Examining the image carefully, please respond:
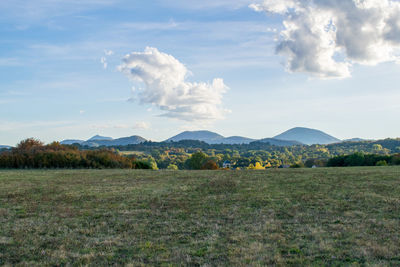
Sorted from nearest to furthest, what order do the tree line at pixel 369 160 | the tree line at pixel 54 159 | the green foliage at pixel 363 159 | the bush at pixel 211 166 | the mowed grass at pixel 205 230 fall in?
1. the mowed grass at pixel 205 230
2. the tree line at pixel 54 159
3. the tree line at pixel 369 160
4. the green foliage at pixel 363 159
5. the bush at pixel 211 166

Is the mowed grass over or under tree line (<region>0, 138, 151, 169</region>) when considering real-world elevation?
under

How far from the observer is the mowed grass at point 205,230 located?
843 cm

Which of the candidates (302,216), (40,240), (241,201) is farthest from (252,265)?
(241,201)

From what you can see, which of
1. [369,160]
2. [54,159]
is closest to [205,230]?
[54,159]

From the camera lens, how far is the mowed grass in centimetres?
843

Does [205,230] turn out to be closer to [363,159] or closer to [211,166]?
[211,166]

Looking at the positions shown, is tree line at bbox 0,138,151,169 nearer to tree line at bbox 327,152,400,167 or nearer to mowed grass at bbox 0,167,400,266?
mowed grass at bbox 0,167,400,266

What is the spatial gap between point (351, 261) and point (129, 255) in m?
5.98

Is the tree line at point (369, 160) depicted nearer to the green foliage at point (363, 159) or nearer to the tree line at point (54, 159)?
the green foliage at point (363, 159)

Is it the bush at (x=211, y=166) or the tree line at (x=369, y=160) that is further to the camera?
the bush at (x=211, y=166)

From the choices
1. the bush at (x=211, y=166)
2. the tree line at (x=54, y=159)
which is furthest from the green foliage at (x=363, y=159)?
the tree line at (x=54, y=159)

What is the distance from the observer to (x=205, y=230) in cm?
1127

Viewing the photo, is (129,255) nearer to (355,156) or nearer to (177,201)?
(177,201)

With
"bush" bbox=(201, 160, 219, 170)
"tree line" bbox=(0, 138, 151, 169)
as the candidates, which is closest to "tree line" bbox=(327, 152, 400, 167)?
"bush" bbox=(201, 160, 219, 170)
